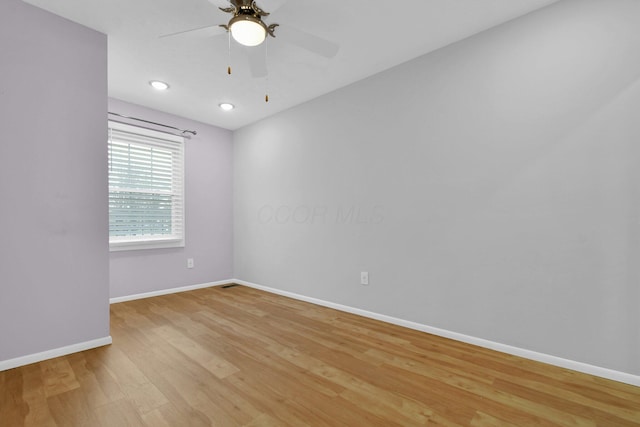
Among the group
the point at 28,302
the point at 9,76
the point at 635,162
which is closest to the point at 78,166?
the point at 9,76

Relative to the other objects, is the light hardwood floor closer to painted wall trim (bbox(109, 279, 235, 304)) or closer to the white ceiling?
painted wall trim (bbox(109, 279, 235, 304))

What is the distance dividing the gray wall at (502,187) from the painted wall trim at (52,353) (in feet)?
6.69

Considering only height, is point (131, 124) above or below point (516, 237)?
above

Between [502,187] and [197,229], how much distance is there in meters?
3.77

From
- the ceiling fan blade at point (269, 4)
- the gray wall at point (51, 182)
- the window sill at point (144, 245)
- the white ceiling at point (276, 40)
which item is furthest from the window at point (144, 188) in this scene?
the ceiling fan blade at point (269, 4)

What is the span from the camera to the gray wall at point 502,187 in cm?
176

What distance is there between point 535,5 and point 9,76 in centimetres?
360

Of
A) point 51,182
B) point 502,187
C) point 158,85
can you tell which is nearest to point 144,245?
point 51,182

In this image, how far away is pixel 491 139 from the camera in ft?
7.20

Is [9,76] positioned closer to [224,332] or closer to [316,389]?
[224,332]

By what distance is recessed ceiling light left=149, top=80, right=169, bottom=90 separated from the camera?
3004 millimetres

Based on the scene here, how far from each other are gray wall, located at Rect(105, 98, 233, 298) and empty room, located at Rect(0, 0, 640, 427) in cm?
Answer: 58

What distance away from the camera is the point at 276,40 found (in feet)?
7.57

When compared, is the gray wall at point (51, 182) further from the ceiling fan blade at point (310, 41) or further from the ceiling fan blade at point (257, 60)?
the ceiling fan blade at point (310, 41)
